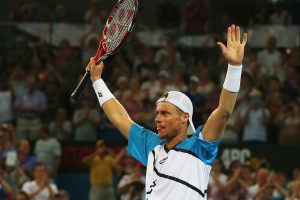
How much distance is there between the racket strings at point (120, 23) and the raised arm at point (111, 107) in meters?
0.34

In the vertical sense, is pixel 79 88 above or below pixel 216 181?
above

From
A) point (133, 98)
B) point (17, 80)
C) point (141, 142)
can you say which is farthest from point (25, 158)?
point (141, 142)

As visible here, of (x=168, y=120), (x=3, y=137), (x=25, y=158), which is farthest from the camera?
(x=25, y=158)

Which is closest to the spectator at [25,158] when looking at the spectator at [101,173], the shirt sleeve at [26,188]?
the shirt sleeve at [26,188]

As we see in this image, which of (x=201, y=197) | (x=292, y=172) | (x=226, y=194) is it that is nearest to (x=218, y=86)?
(x=292, y=172)

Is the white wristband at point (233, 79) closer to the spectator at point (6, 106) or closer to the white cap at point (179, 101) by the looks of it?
the white cap at point (179, 101)

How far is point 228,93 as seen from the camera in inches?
278

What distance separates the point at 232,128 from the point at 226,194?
261cm

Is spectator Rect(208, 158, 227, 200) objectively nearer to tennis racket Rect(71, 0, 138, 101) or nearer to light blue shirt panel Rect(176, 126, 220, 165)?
tennis racket Rect(71, 0, 138, 101)

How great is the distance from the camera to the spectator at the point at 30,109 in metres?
17.9

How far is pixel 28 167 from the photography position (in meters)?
16.1

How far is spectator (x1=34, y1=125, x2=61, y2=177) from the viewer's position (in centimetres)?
1670

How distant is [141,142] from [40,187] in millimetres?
7695

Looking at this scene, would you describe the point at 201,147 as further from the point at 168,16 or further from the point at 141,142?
the point at 168,16
